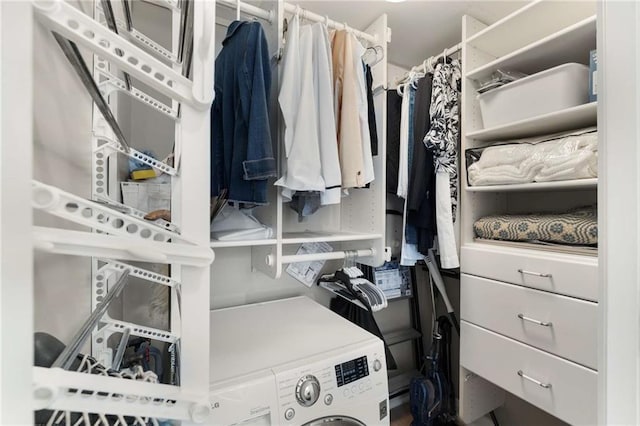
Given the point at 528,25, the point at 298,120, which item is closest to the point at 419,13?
the point at 528,25

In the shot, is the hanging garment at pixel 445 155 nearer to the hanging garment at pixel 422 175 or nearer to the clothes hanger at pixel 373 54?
the hanging garment at pixel 422 175

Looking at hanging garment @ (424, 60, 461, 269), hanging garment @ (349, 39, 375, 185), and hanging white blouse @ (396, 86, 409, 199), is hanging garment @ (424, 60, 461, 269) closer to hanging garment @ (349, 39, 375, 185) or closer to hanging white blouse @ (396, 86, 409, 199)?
hanging white blouse @ (396, 86, 409, 199)

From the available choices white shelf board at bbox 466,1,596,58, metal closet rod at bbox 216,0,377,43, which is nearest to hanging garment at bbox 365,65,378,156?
metal closet rod at bbox 216,0,377,43

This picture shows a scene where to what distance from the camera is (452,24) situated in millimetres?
1543

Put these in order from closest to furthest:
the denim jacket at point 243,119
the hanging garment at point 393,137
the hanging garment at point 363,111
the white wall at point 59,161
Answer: the white wall at point 59,161 → the denim jacket at point 243,119 → the hanging garment at point 363,111 → the hanging garment at point 393,137

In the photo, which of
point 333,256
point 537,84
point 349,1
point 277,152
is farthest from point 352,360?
point 349,1

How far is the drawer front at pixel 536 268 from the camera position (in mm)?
1000

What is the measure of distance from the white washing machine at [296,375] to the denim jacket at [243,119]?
53 cm

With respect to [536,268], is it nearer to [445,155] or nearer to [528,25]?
[445,155]

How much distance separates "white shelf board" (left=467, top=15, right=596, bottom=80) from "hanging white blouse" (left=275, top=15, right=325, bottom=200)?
0.96 metres

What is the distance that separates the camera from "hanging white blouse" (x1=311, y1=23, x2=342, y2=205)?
1.09m

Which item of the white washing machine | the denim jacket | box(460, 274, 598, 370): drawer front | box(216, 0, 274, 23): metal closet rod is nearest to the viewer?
the white washing machine

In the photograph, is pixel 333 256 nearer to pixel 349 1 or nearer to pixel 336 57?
pixel 336 57

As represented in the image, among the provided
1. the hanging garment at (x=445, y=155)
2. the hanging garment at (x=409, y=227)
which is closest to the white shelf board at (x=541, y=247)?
the hanging garment at (x=445, y=155)
